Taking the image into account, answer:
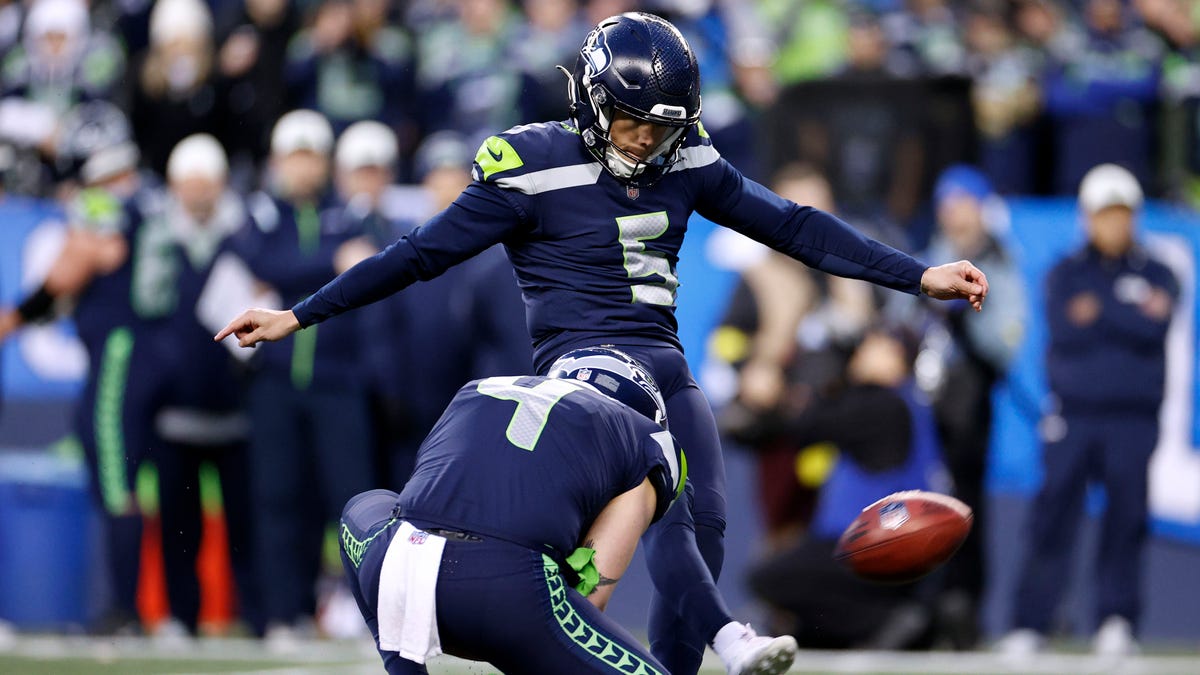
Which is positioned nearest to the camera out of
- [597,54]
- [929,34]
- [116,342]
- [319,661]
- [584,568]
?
[584,568]

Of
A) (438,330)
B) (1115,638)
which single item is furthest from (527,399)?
(1115,638)

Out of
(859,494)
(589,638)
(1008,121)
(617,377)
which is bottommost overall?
(859,494)

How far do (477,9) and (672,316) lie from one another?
7.52 m

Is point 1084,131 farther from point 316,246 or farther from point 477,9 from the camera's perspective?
point 316,246

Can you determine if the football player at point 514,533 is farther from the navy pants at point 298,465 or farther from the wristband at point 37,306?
the wristband at point 37,306

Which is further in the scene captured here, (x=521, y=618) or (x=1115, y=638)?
(x=1115, y=638)

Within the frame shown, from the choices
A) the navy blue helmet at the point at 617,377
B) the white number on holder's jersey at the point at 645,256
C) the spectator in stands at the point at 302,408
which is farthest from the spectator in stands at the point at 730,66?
the navy blue helmet at the point at 617,377

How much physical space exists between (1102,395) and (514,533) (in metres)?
6.48

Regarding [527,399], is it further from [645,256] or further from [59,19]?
[59,19]

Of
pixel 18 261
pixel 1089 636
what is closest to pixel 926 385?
pixel 1089 636

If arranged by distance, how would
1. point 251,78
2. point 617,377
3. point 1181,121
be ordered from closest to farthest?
point 617,377 < point 1181,121 < point 251,78

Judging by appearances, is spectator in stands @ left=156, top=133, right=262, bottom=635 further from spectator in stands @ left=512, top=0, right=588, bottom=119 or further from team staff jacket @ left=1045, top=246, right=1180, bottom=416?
team staff jacket @ left=1045, top=246, right=1180, bottom=416

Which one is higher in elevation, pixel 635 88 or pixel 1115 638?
pixel 635 88

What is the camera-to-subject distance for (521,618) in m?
4.37
